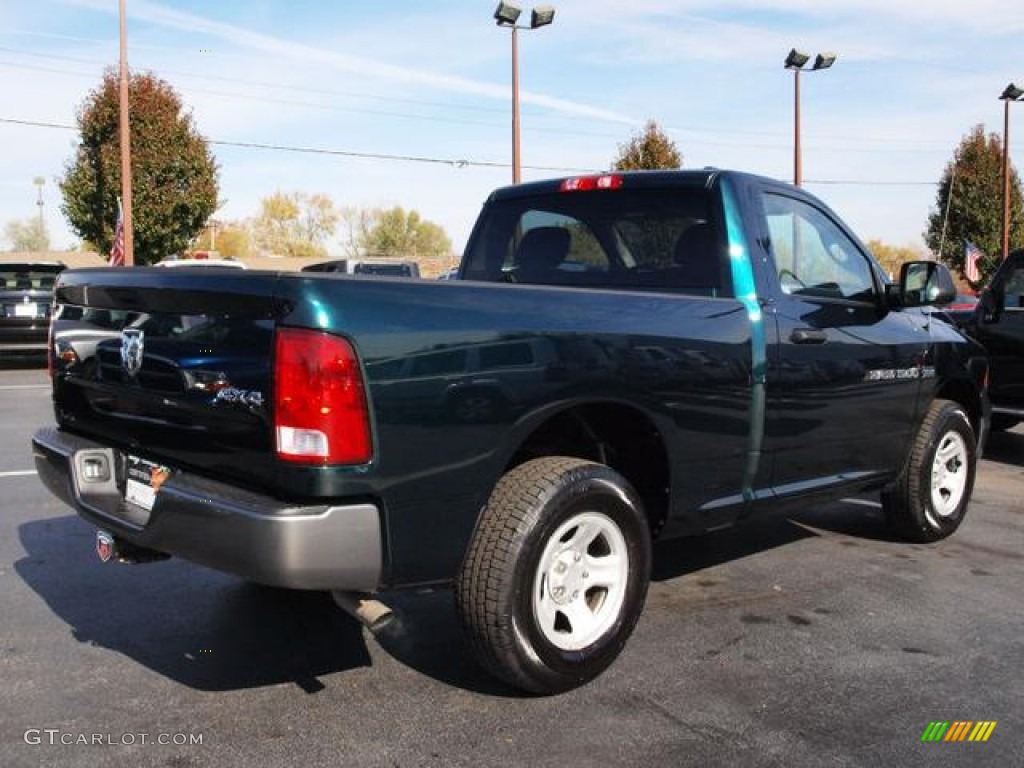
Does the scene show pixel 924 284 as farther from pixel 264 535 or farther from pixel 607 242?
pixel 264 535

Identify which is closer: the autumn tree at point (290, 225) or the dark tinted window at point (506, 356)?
the dark tinted window at point (506, 356)

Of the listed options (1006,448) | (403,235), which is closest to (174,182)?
(1006,448)

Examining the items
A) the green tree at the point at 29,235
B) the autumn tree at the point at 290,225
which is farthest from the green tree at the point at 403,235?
the green tree at the point at 29,235

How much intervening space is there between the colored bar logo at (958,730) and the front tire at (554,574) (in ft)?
3.46

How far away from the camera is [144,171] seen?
23.7 metres

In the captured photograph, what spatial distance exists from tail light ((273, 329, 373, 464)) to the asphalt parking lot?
0.96m

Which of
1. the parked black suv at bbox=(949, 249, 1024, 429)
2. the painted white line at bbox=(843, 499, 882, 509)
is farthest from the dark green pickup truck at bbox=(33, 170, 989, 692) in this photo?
the parked black suv at bbox=(949, 249, 1024, 429)

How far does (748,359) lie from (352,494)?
75.9 inches

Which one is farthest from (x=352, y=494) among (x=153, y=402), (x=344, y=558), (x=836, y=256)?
(x=836, y=256)

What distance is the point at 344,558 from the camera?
9.43ft

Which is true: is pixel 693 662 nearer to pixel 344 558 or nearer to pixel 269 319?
pixel 344 558

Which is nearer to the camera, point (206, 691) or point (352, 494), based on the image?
point (352, 494)

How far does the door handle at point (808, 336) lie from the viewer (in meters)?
4.33

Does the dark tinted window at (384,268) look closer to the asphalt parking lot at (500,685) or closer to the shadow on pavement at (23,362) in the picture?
the shadow on pavement at (23,362)
